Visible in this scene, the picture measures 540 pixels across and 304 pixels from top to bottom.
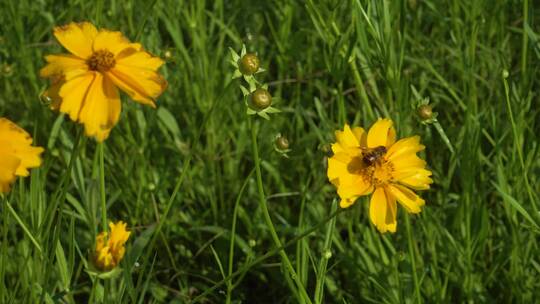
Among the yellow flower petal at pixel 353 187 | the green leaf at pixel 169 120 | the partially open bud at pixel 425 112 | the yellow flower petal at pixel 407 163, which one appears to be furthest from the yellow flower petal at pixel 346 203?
the green leaf at pixel 169 120

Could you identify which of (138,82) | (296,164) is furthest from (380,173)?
(296,164)

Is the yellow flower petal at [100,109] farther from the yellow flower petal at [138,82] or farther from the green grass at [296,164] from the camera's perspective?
the green grass at [296,164]

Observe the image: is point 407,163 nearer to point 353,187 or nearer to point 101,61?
point 353,187

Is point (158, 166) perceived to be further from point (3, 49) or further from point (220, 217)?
point (3, 49)

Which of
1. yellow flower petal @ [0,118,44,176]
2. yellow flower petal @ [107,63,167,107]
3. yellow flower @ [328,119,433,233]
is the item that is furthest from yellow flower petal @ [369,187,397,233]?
yellow flower petal @ [0,118,44,176]

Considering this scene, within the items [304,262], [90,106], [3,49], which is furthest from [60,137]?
[90,106]

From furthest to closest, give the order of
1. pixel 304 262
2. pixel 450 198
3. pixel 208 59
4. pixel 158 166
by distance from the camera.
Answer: pixel 208 59 < pixel 158 166 < pixel 450 198 < pixel 304 262
